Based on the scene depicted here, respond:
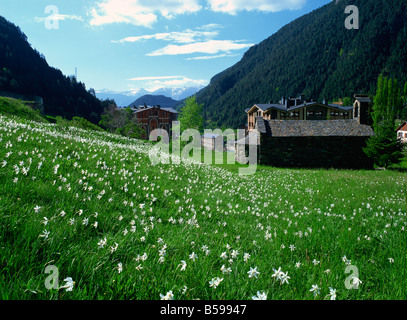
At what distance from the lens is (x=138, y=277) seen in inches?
95.1

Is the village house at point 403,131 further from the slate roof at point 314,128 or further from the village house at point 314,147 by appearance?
the village house at point 314,147

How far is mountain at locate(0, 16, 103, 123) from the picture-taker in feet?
333

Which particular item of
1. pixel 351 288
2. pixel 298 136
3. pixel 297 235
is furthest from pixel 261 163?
pixel 351 288

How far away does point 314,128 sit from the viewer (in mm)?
34562

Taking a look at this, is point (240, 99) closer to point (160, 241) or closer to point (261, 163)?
point (261, 163)

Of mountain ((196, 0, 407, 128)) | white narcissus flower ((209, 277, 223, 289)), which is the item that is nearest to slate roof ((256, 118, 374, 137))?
white narcissus flower ((209, 277, 223, 289))

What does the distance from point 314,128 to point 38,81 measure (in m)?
122

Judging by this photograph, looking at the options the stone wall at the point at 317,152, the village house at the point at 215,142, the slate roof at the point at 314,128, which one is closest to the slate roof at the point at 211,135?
the village house at the point at 215,142

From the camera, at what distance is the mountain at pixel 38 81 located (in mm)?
101625

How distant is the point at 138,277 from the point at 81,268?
59 cm

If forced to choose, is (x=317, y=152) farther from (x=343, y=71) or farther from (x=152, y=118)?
(x=343, y=71)

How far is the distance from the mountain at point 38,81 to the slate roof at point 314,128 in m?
101

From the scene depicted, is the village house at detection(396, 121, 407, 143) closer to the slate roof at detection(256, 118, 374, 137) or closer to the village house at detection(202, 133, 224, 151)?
the village house at detection(202, 133, 224, 151)
